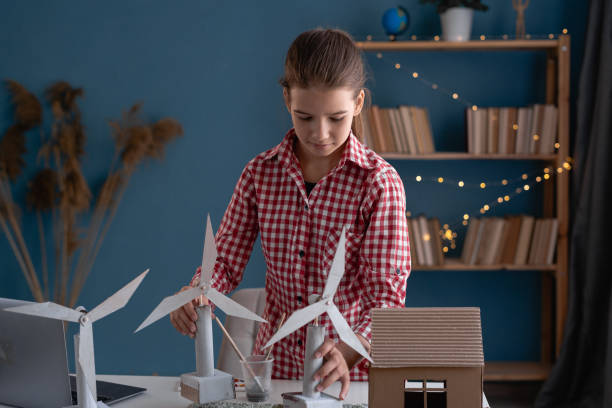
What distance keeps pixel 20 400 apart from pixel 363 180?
2.76ft

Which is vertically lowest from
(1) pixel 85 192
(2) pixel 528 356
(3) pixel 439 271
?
(2) pixel 528 356

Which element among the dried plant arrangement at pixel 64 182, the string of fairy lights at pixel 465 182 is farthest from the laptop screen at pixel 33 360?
the string of fairy lights at pixel 465 182

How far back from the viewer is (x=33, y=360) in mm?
1151

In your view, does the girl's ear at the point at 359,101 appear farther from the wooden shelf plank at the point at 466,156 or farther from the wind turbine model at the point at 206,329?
the wooden shelf plank at the point at 466,156

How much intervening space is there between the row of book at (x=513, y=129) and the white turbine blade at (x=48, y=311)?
235 cm

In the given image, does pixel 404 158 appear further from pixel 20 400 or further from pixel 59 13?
pixel 20 400

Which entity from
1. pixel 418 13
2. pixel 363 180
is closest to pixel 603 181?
pixel 418 13

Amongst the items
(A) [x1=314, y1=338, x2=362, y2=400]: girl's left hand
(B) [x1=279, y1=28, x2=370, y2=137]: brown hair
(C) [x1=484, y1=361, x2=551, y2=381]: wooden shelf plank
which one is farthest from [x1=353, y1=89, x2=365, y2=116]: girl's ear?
(C) [x1=484, y1=361, x2=551, y2=381]: wooden shelf plank

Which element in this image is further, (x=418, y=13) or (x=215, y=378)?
(x=418, y=13)

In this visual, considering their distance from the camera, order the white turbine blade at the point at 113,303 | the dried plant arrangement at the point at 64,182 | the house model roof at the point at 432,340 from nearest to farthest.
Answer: the house model roof at the point at 432,340, the white turbine blade at the point at 113,303, the dried plant arrangement at the point at 64,182

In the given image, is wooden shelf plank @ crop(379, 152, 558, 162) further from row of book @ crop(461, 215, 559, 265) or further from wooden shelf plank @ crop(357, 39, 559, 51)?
wooden shelf plank @ crop(357, 39, 559, 51)

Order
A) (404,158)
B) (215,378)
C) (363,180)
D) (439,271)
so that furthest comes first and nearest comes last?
(439,271), (404,158), (363,180), (215,378)

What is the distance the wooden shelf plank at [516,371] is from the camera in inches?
120

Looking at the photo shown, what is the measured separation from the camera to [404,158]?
3.08 metres
